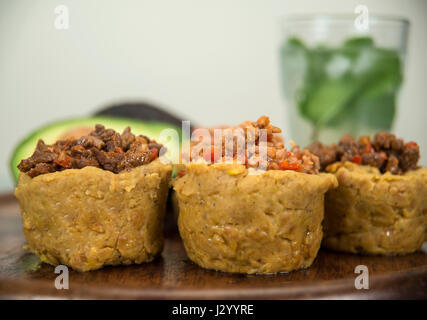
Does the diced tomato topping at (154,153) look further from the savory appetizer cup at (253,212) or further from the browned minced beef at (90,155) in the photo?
the savory appetizer cup at (253,212)

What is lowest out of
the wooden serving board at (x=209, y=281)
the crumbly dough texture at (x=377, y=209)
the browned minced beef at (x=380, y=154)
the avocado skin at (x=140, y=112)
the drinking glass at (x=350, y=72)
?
the wooden serving board at (x=209, y=281)

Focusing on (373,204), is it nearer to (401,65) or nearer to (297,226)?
(297,226)

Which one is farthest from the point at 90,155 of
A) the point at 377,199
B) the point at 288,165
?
the point at 377,199

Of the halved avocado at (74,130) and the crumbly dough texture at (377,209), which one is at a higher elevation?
the halved avocado at (74,130)

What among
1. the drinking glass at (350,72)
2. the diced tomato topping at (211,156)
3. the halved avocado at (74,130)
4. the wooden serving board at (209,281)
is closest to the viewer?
the wooden serving board at (209,281)

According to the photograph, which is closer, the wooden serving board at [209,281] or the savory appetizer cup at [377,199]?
the wooden serving board at [209,281]

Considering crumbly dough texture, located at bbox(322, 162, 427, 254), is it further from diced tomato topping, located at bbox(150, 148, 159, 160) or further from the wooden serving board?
diced tomato topping, located at bbox(150, 148, 159, 160)

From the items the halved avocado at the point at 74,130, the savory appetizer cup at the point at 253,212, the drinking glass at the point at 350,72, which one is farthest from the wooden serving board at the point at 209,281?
the drinking glass at the point at 350,72

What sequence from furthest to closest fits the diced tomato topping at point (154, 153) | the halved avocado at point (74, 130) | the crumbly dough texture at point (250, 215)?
the halved avocado at point (74, 130), the diced tomato topping at point (154, 153), the crumbly dough texture at point (250, 215)
